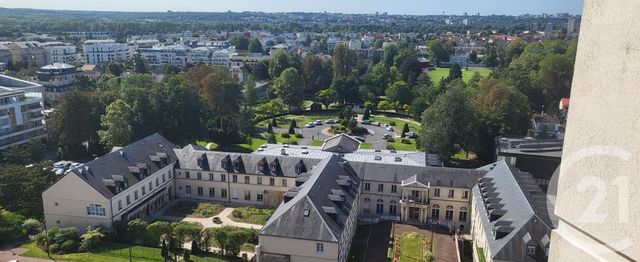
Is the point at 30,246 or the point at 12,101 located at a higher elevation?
the point at 12,101

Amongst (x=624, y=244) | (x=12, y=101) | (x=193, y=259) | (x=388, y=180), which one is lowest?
(x=193, y=259)

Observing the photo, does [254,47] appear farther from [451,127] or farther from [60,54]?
[451,127]

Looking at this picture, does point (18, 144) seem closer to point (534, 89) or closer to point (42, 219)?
point (42, 219)

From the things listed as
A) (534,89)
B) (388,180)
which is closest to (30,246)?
(388,180)

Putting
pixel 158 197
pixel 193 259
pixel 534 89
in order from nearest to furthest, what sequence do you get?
pixel 193 259 < pixel 158 197 < pixel 534 89

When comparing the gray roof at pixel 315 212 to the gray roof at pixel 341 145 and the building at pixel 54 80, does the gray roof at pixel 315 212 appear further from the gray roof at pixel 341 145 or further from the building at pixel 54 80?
the building at pixel 54 80

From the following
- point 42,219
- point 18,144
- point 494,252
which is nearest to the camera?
point 494,252

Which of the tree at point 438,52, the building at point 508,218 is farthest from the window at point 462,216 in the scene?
the tree at point 438,52
